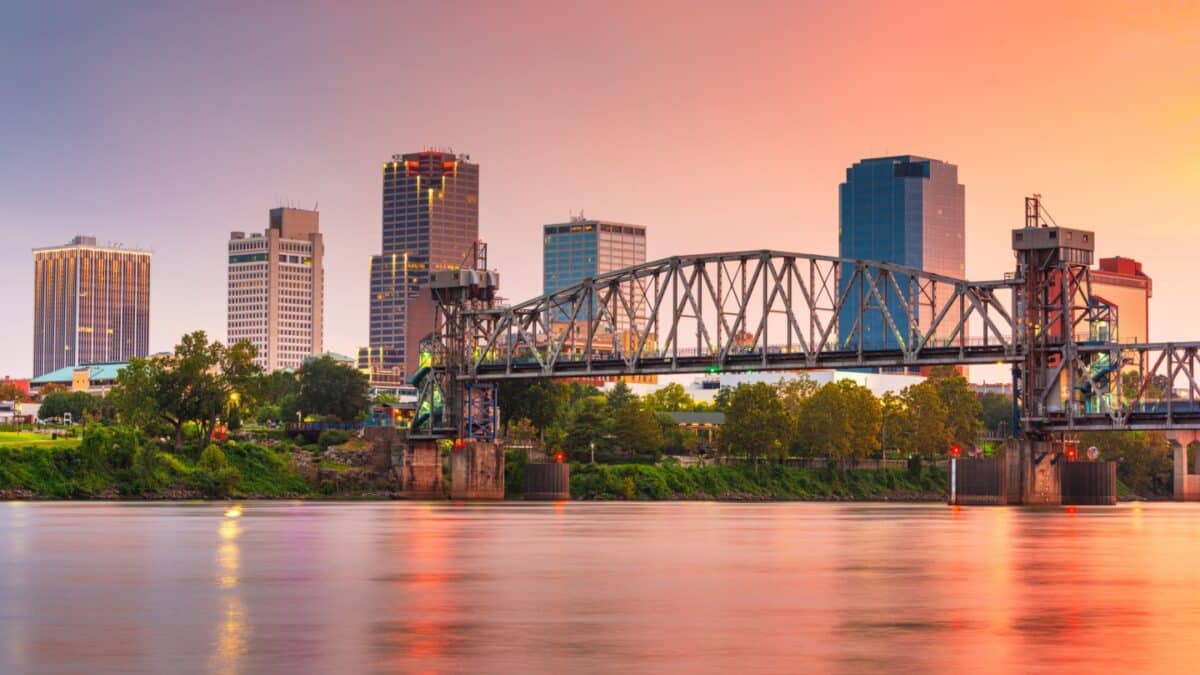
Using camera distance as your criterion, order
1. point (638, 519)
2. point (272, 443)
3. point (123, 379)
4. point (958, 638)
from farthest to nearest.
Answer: point (272, 443)
point (123, 379)
point (638, 519)
point (958, 638)

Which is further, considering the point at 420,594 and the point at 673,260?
the point at 673,260

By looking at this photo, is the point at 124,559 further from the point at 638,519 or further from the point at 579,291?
the point at 579,291

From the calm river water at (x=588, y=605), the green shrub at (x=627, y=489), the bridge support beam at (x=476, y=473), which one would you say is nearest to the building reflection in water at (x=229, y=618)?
the calm river water at (x=588, y=605)

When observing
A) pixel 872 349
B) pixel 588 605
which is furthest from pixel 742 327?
pixel 588 605

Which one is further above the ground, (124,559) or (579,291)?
(579,291)

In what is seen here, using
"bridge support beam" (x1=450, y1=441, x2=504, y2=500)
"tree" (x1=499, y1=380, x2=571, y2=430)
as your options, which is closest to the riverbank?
"bridge support beam" (x1=450, y1=441, x2=504, y2=500)

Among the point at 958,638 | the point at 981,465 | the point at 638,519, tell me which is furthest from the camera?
the point at 981,465

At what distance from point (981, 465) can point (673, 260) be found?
140ft

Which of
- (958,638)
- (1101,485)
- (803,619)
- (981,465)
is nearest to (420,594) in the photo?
(803,619)

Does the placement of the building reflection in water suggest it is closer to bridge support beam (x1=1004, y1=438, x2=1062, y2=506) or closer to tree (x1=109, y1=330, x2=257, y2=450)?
bridge support beam (x1=1004, y1=438, x2=1062, y2=506)

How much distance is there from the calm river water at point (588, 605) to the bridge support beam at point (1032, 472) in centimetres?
8532

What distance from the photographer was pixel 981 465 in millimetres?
147250

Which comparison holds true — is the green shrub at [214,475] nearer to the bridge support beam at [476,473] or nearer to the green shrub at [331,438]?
the green shrub at [331,438]

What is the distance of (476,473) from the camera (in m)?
171
